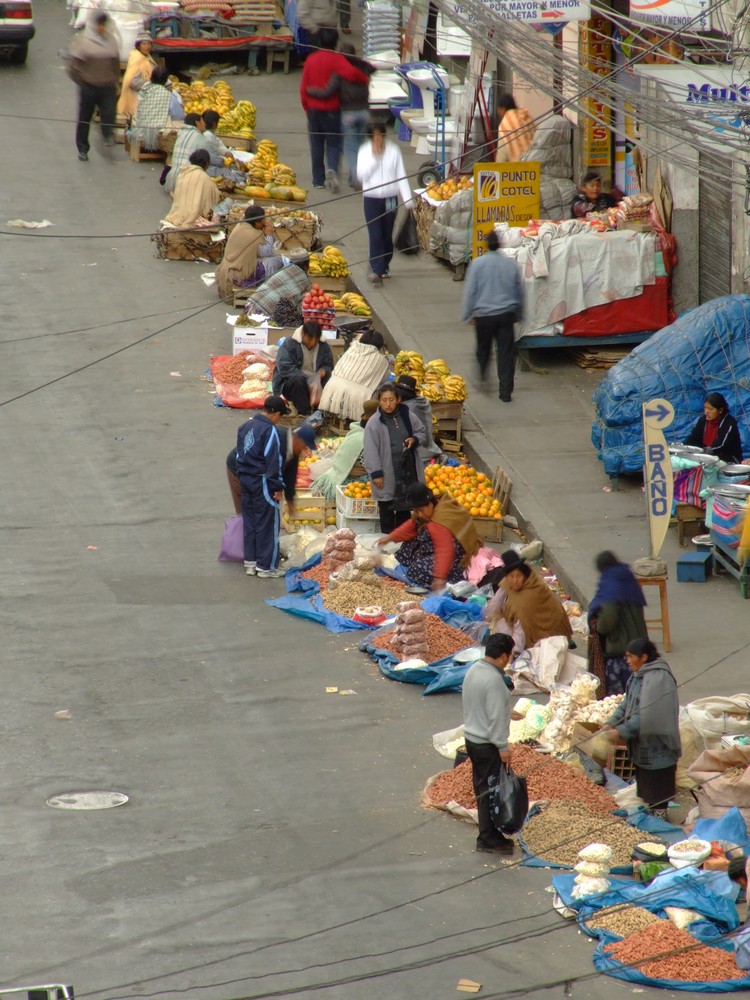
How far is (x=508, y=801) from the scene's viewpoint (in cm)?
884

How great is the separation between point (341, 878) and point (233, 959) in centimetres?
99

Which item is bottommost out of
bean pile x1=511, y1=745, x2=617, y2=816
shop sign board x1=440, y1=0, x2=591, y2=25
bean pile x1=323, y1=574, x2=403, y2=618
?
bean pile x1=323, y1=574, x2=403, y2=618

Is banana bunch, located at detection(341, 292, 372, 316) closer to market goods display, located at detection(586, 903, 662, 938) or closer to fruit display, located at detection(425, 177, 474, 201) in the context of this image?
fruit display, located at detection(425, 177, 474, 201)

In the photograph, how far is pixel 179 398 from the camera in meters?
16.4

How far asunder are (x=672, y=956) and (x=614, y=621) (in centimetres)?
280

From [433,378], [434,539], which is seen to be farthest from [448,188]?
[434,539]

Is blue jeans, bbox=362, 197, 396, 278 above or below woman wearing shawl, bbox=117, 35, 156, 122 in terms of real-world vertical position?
below

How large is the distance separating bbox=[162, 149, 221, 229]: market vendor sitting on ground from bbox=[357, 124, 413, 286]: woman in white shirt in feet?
7.16

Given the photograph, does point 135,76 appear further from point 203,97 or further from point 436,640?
point 436,640

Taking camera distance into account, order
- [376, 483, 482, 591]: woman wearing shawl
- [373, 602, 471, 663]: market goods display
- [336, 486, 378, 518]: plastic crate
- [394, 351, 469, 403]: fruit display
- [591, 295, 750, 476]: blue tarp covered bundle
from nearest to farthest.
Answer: [373, 602, 471, 663]: market goods display → [376, 483, 482, 591]: woman wearing shawl → [336, 486, 378, 518]: plastic crate → [591, 295, 750, 476]: blue tarp covered bundle → [394, 351, 469, 403]: fruit display

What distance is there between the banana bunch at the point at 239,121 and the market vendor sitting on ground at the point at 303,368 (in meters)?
7.48

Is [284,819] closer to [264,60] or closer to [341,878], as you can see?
[341,878]

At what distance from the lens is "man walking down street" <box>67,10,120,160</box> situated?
20359mm

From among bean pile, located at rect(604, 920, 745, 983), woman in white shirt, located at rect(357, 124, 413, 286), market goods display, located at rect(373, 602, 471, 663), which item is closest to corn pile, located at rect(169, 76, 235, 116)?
woman in white shirt, located at rect(357, 124, 413, 286)
